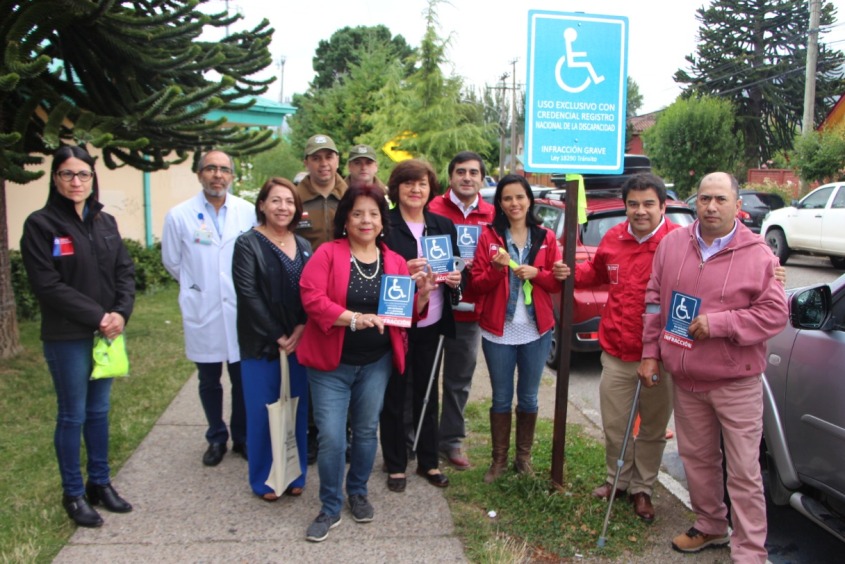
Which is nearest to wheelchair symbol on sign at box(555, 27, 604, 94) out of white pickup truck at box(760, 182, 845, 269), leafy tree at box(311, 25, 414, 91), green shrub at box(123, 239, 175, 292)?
green shrub at box(123, 239, 175, 292)

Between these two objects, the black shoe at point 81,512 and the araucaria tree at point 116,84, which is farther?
the araucaria tree at point 116,84

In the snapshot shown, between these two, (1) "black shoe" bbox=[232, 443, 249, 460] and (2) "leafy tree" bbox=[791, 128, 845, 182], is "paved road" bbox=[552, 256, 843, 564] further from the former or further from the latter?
(2) "leafy tree" bbox=[791, 128, 845, 182]

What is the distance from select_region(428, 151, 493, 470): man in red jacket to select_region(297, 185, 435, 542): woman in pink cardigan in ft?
2.52

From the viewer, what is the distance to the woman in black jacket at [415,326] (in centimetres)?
413

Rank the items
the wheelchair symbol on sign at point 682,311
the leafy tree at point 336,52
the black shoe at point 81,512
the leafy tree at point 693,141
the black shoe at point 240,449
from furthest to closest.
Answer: the leafy tree at point 336,52 → the leafy tree at point 693,141 → the black shoe at point 240,449 → the black shoe at point 81,512 → the wheelchair symbol on sign at point 682,311

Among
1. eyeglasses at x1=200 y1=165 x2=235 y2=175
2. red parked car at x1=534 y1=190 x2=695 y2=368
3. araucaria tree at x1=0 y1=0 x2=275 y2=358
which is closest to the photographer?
eyeglasses at x1=200 y1=165 x2=235 y2=175

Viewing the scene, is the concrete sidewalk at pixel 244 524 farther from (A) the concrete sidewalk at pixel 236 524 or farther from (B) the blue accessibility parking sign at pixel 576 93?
(B) the blue accessibility parking sign at pixel 576 93

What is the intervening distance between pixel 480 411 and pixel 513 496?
1.78 m

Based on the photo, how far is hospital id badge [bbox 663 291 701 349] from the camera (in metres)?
3.29

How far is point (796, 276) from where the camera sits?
1390cm

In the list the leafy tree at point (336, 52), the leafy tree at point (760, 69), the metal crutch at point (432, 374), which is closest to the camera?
the metal crutch at point (432, 374)

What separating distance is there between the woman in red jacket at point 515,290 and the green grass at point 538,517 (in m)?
0.57

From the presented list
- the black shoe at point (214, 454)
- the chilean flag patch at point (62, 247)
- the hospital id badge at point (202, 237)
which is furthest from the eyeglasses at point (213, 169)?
the black shoe at point (214, 454)

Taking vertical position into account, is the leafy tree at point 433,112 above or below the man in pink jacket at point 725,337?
above
